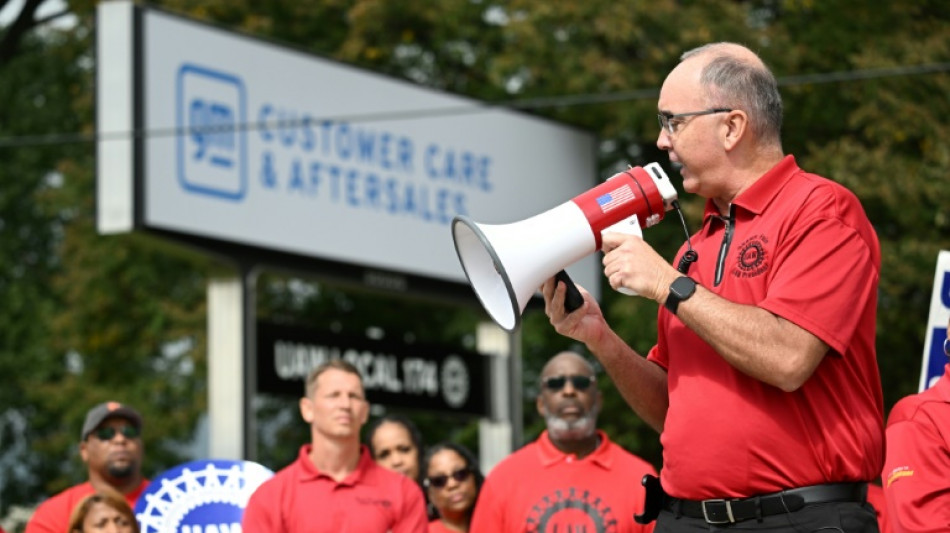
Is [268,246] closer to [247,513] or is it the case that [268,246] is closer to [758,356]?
[247,513]

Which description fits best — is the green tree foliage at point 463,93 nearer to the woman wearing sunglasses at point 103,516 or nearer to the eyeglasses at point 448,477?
the eyeglasses at point 448,477

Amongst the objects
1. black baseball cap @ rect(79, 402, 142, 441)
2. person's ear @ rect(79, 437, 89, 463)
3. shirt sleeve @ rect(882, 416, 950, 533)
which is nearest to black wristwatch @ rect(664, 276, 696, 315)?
shirt sleeve @ rect(882, 416, 950, 533)

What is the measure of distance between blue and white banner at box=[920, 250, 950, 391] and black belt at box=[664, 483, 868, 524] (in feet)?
11.9

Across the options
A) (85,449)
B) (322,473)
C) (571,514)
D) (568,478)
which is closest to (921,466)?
(571,514)

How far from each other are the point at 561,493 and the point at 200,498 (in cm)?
184

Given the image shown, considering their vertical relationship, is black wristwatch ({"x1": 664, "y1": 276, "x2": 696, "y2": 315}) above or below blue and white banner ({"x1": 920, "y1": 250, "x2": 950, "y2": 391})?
below

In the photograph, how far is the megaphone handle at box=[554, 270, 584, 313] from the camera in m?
4.58

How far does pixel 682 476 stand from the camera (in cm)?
433

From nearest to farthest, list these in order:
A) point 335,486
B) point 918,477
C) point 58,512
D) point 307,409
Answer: point 918,477
point 335,486
point 307,409
point 58,512

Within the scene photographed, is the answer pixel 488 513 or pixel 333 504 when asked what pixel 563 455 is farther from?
pixel 333 504

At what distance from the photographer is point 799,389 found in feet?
13.8

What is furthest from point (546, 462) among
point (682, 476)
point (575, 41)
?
point (575, 41)

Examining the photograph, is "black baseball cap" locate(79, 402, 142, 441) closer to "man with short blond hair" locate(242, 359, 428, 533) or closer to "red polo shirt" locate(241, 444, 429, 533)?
"man with short blond hair" locate(242, 359, 428, 533)

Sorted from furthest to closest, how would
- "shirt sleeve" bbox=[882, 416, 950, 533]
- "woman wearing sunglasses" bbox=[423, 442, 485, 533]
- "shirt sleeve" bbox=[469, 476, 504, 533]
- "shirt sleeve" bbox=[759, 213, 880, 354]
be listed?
"woman wearing sunglasses" bbox=[423, 442, 485, 533] < "shirt sleeve" bbox=[469, 476, 504, 533] < "shirt sleeve" bbox=[882, 416, 950, 533] < "shirt sleeve" bbox=[759, 213, 880, 354]
